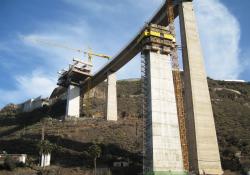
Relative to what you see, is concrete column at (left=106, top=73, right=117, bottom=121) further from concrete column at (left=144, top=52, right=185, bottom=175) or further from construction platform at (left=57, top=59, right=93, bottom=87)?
concrete column at (left=144, top=52, right=185, bottom=175)

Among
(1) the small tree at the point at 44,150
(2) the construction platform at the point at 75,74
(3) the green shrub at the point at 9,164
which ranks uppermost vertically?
(2) the construction platform at the point at 75,74

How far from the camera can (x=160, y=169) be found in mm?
61312

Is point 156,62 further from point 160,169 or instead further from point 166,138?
point 160,169

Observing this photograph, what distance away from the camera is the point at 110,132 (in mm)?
93375

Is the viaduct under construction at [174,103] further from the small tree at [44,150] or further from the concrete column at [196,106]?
the small tree at [44,150]

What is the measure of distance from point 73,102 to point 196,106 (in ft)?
223

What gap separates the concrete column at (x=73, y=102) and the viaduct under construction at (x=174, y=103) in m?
50.9

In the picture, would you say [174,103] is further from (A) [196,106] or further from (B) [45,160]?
(B) [45,160]

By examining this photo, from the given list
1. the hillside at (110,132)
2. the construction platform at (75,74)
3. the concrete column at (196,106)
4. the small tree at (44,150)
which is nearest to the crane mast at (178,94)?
the concrete column at (196,106)

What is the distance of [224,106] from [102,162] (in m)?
67.8

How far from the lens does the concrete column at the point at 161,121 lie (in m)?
62.3

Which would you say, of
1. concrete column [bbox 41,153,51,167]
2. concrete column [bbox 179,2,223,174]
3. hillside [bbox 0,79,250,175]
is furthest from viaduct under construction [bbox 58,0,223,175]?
concrete column [bbox 41,153,51,167]

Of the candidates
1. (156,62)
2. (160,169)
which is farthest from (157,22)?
(160,169)

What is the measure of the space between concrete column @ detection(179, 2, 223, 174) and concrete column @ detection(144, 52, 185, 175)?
380 centimetres
